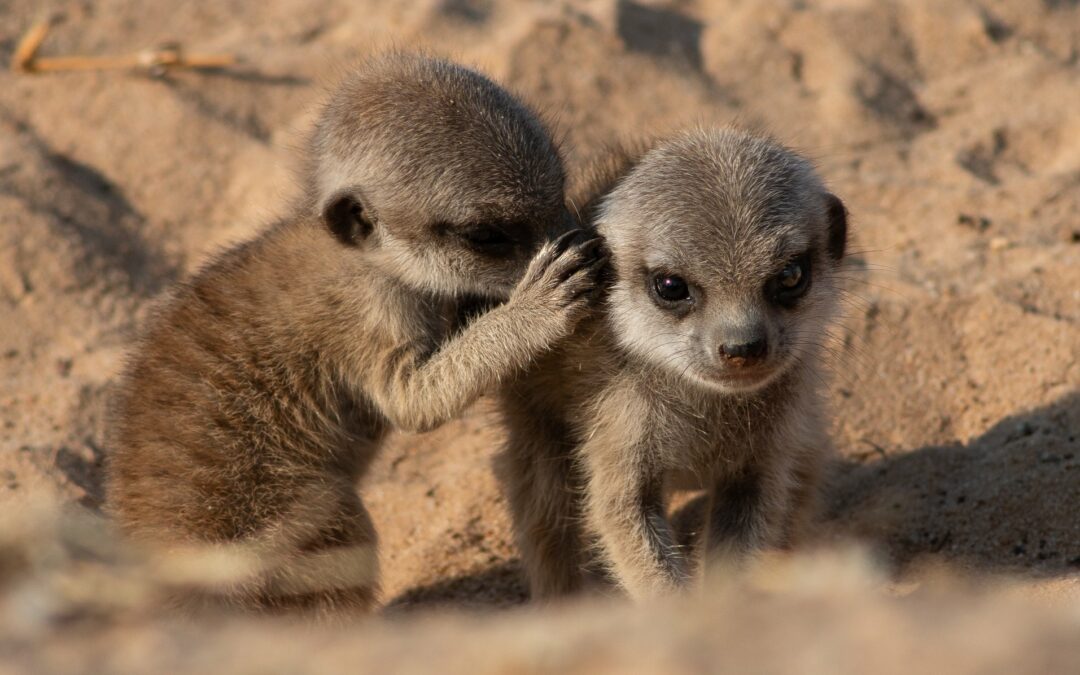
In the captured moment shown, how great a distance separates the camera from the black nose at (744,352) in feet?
12.3

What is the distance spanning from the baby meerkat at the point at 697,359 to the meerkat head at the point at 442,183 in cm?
31

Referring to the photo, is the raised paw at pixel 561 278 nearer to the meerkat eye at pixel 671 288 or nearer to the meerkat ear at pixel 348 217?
the meerkat eye at pixel 671 288

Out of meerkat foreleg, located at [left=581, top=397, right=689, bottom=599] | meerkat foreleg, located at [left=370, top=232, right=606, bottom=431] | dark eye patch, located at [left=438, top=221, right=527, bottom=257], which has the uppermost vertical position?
dark eye patch, located at [left=438, top=221, right=527, bottom=257]

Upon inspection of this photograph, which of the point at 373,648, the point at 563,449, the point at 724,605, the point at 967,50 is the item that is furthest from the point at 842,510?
the point at 967,50

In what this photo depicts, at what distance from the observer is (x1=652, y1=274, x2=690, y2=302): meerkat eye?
155 inches

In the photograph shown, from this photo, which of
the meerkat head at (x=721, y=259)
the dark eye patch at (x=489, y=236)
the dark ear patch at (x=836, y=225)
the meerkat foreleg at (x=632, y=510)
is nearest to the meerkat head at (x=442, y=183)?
the dark eye patch at (x=489, y=236)

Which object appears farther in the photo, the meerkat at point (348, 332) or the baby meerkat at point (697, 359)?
the meerkat at point (348, 332)

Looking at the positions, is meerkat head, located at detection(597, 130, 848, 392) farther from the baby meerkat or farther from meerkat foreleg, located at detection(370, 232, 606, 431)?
meerkat foreleg, located at detection(370, 232, 606, 431)

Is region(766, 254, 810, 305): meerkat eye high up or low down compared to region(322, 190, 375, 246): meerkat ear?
down

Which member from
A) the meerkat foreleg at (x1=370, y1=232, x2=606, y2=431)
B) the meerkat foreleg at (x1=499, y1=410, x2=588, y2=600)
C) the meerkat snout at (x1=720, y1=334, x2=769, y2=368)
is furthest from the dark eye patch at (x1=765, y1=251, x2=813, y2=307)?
the meerkat foreleg at (x1=499, y1=410, x2=588, y2=600)

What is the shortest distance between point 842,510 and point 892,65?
3.39 meters

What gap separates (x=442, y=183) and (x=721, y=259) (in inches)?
34.5

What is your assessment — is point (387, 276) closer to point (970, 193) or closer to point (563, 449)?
point (563, 449)

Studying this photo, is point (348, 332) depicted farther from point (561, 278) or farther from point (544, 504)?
point (544, 504)
